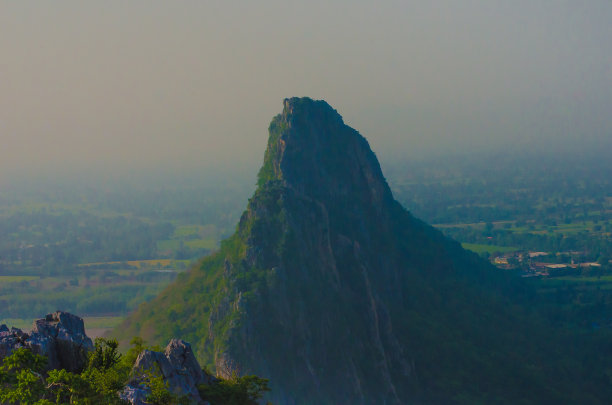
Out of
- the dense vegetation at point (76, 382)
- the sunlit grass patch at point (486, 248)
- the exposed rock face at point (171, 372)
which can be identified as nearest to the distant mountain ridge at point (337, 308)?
the exposed rock face at point (171, 372)

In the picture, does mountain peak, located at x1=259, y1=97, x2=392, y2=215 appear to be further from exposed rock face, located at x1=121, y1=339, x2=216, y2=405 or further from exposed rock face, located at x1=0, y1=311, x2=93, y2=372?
exposed rock face, located at x1=0, y1=311, x2=93, y2=372

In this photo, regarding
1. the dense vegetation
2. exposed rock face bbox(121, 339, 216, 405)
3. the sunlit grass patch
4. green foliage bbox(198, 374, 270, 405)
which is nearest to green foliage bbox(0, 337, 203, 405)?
the dense vegetation

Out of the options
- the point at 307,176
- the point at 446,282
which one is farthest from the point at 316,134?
the point at 446,282

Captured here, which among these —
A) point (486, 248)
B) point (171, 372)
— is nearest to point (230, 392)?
point (171, 372)

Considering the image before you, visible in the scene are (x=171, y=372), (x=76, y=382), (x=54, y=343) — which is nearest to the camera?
(x=76, y=382)

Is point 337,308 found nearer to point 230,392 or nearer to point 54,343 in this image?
point 230,392

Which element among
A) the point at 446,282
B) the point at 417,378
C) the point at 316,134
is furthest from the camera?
the point at 446,282

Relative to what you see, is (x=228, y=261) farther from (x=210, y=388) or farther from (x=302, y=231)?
(x=210, y=388)
